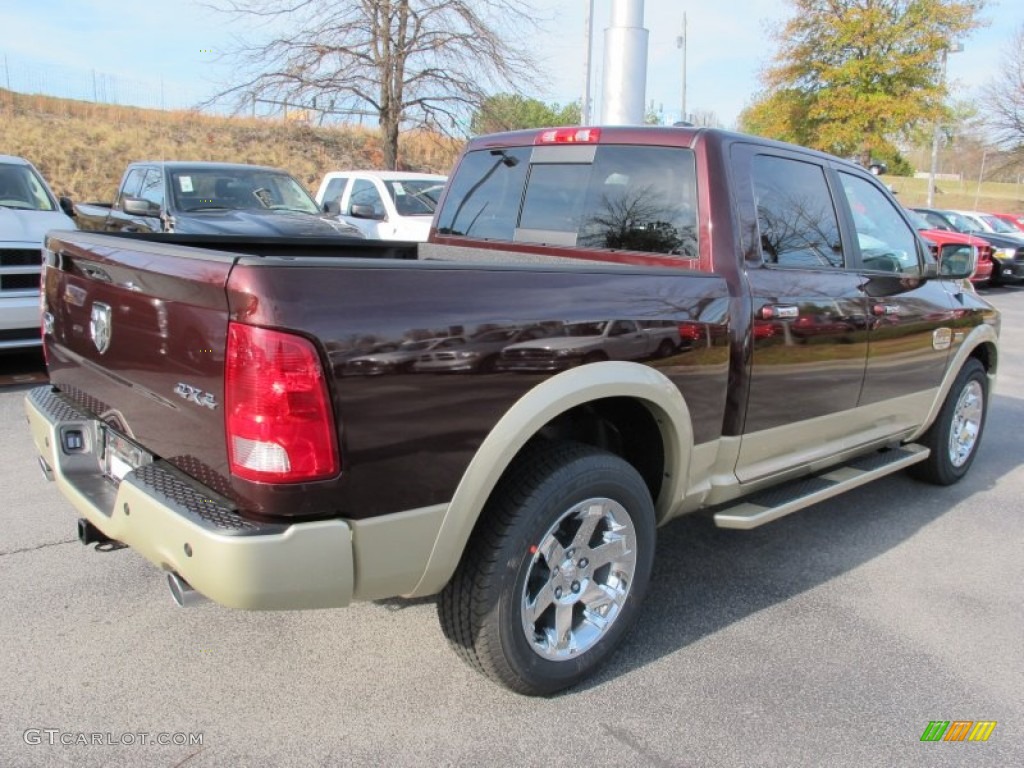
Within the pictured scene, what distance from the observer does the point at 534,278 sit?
100 inches

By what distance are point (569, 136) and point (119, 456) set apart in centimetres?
234

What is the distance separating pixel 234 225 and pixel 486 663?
7.16 meters

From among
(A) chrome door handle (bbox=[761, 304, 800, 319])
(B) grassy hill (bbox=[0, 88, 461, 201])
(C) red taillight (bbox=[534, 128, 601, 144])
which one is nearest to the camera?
(A) chrome door handle (bbox=[761, 304, 800, 319])

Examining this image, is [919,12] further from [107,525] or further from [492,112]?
[107,525]

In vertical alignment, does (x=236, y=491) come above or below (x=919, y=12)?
below

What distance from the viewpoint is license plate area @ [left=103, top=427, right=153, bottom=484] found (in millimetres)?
2606

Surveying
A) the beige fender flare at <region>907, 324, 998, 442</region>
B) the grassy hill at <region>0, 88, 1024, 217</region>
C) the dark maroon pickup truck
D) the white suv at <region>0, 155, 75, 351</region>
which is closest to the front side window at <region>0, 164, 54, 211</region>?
the white suv at <region>0, 155, 75, 351</region>

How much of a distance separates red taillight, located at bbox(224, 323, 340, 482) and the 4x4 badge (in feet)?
2.59

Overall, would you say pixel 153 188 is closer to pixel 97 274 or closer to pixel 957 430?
pixel 97 274

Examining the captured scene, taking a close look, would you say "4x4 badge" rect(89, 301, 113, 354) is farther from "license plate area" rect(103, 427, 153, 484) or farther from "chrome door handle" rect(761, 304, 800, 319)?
"chrome door handle" rect(761, 304, 800, 319)

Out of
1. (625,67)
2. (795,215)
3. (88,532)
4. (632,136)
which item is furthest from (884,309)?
(625,67)

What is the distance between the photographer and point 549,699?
2779 mm

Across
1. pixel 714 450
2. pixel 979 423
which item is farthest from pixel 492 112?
pixel 714 450

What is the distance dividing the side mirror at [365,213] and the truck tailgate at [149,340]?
755 centimetres
